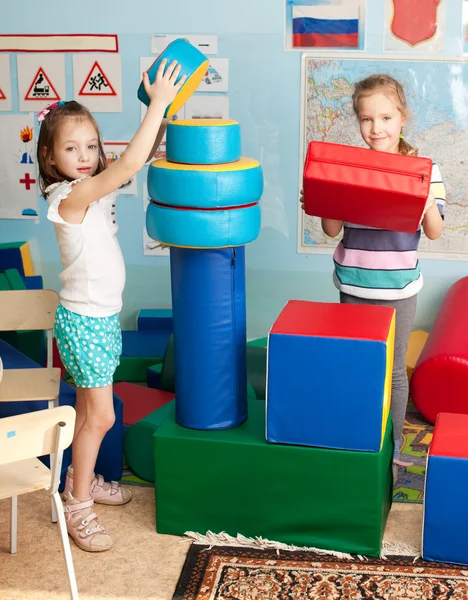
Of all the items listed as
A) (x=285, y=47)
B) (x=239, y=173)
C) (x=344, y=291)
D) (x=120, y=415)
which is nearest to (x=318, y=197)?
(x=239, y=173)

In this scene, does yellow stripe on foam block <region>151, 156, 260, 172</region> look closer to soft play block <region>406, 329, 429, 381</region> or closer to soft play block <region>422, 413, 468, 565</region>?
soft play block <region>422, 413, 468, 565</region>

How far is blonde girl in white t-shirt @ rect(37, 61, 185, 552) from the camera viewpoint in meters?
2.54

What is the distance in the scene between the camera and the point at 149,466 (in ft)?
9.86

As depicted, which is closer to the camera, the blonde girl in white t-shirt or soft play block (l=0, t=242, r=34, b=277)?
the blonde girl in white t-shirt

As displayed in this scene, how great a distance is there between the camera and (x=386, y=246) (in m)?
2.78

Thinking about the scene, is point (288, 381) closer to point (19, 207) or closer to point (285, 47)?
point (285, 47)

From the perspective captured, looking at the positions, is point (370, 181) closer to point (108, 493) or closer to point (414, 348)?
point (108, 493)

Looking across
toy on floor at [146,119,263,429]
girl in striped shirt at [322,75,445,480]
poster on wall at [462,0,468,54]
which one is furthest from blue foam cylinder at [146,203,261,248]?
poster on wall at [462,0,468,54]

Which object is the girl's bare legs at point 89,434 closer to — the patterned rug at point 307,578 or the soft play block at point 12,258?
the patterned rug at point 307,578

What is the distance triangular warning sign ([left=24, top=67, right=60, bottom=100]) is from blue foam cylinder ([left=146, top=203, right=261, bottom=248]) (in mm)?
1672

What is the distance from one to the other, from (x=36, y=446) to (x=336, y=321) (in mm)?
935

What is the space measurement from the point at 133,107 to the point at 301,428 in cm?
197

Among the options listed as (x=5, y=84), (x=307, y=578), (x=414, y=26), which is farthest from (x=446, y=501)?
(x=5, y=84)

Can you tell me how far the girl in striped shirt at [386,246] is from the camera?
270 cm
